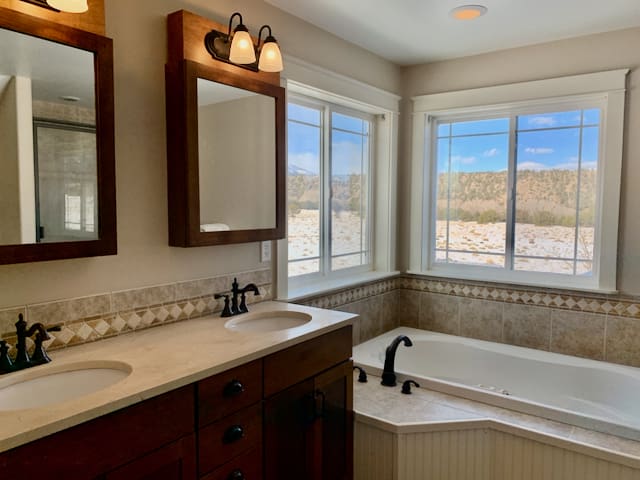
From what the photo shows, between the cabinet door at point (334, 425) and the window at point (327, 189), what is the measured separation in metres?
0.91

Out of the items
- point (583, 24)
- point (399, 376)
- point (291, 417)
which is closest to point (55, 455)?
point (291, 417)

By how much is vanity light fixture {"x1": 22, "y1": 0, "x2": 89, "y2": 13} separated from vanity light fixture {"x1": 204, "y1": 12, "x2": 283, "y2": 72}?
21.9 inches

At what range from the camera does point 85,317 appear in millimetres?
1646

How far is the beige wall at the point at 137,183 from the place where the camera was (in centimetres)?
161

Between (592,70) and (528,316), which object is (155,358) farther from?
(592,70)

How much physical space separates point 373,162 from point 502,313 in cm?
142

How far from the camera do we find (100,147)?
161 cm

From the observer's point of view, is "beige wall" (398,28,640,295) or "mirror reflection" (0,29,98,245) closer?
"mirror reflection" (0,29,98,245)

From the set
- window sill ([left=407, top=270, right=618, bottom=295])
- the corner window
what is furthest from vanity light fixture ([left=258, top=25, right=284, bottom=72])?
window sill ([left=407, top=270, right=618, bottom=295])

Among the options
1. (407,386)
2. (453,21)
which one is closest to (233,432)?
(407,386)

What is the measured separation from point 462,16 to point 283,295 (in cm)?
178

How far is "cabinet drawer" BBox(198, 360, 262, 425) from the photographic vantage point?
4.60 ft

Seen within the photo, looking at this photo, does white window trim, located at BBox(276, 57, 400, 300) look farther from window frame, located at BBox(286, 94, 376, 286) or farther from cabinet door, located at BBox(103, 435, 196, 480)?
cabinet door, located at BBox(103, 435, 196, 480)

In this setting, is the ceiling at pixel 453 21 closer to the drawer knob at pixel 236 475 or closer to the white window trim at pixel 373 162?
the white window trim at pixel 373 162
